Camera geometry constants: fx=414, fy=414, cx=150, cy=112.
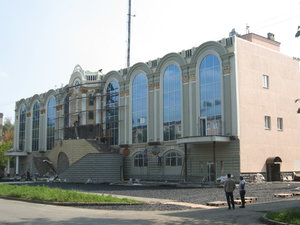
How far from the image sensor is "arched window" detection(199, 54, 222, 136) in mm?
38938

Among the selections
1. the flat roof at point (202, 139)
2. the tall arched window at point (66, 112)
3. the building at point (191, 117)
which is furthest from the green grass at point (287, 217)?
the tall arched window at point (66, 112)

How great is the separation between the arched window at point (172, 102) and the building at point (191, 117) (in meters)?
0.11

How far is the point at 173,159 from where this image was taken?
42625 millimetres

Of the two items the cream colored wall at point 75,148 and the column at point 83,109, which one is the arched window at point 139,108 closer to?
the cream colored wall at point 75,148

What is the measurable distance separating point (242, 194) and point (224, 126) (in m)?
19.2

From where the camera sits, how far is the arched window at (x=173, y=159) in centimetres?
4197

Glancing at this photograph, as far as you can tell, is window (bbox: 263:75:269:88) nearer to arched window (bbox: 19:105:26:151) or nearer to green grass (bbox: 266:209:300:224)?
green grass (bbox: 266:209:300:224)

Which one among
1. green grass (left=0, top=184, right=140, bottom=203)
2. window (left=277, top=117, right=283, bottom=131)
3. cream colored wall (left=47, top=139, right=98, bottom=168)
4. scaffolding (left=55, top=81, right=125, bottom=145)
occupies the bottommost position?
green grass (left=0, top=184, right=140, bottom=203)

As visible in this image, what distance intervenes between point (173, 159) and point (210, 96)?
777 centimetres

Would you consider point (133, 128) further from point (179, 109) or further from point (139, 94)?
point (179, 109)

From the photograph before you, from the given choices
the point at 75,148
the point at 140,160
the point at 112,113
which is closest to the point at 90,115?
the point at 112,113

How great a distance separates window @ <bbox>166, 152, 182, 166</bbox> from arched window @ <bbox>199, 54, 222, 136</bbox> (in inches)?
155

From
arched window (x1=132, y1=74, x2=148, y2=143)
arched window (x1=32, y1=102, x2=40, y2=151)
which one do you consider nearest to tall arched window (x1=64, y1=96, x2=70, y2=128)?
arched window (x1=32, y1=102, x2=40, y2=151)

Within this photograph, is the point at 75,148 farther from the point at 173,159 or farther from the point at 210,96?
the point at 210,96
